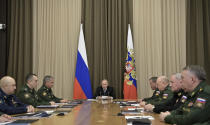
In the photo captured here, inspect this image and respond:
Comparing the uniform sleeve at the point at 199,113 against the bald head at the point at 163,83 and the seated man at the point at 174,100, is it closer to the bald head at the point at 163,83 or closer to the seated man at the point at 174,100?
the seated man at the point at 174,100

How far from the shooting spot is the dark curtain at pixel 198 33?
23.6 feet

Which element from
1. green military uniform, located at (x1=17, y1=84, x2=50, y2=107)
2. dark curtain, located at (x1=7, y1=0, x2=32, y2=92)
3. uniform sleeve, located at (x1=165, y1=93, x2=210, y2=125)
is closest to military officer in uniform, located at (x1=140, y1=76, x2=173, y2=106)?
uniform sleeve, located at (x1=165, y1=93, x2=210, y2=125)

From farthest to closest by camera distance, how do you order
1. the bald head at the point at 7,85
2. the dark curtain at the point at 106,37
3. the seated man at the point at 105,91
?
the dark curtain at the point at 106,37 < the seated man at the point at 105,91 < the bald head at the point at 7,85

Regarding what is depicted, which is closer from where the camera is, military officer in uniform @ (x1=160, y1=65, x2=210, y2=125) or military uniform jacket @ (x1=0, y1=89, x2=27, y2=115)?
military officer in uniform @ (x1=160, y1=65, x2=210, y2=125)

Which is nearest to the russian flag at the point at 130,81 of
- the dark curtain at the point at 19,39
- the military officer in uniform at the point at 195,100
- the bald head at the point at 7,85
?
the dark curtain at the point at 19,39

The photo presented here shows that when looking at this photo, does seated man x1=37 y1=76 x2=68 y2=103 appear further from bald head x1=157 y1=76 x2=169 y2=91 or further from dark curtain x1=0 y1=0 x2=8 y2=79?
dark curtain x1=0 y1=0 x2=8 y2=79

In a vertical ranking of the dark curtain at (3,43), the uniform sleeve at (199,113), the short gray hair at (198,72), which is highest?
the dark curtain at (3,43)

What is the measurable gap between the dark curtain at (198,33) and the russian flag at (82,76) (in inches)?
126

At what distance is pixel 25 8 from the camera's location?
7613 mm

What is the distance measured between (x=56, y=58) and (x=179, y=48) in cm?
405

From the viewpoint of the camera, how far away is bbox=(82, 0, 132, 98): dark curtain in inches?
289

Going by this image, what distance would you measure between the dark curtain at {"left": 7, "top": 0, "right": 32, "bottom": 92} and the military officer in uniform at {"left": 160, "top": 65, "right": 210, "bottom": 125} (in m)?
5.94

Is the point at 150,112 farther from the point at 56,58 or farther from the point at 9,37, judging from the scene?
the point at 9,37

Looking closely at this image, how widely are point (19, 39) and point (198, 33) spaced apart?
573 cm
